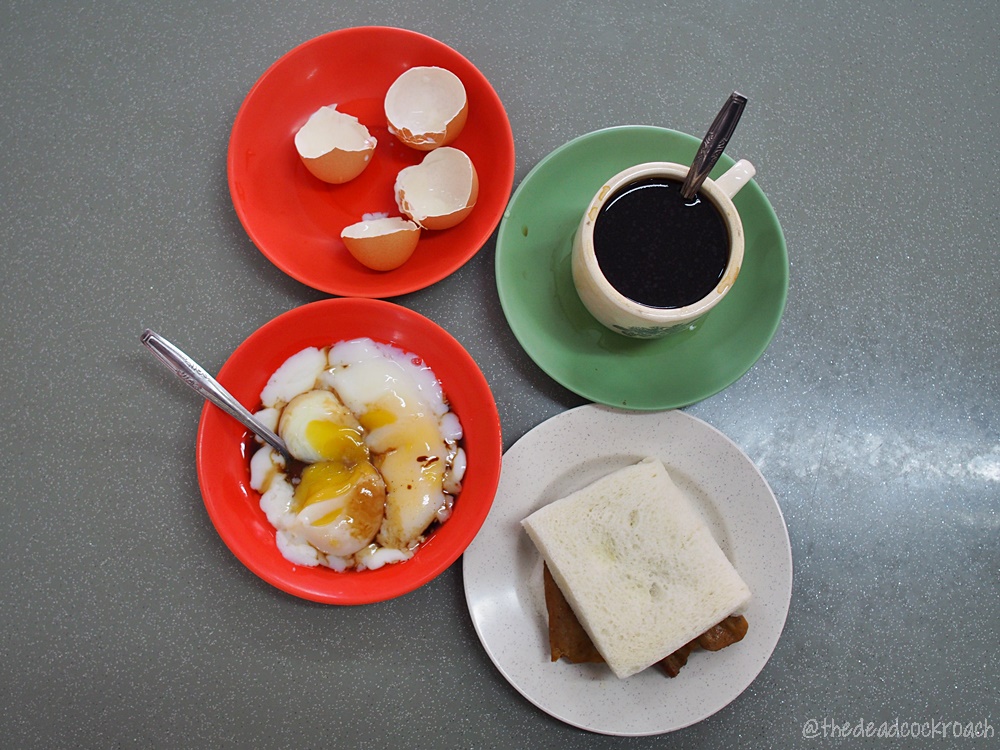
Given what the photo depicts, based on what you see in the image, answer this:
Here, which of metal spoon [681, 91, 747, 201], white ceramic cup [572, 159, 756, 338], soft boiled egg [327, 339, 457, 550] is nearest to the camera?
metal spoon [681, 91, 747, 201]

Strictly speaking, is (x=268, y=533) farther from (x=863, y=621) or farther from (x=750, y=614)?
(x=863, y=621)

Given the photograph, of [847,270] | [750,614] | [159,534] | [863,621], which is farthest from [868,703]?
[159,534]

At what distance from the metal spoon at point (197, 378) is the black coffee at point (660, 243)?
495 mm

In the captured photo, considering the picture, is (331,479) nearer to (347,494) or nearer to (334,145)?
(347,494)

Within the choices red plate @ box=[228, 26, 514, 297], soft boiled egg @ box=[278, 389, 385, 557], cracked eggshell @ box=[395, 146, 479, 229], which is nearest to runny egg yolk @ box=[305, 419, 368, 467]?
soft boiled egg @ box=[278, 389, 385, 557]

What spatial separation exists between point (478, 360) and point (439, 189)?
25 cm

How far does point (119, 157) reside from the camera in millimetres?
1109

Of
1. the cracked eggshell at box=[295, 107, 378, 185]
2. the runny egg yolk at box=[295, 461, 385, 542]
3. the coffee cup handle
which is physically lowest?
the runny egg yolk at box=[295, 461, 385, 542]

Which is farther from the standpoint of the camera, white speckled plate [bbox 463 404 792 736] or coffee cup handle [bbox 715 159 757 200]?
white speckled plate [bbox 463 404 792 736]

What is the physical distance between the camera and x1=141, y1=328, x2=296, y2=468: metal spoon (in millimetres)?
901

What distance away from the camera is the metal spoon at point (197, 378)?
0.90 m

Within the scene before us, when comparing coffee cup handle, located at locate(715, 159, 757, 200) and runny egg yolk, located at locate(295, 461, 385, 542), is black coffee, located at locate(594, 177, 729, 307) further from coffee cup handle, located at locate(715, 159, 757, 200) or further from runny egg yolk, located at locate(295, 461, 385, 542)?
runny egg yolk, located at locate(295, 461, 385, 542)

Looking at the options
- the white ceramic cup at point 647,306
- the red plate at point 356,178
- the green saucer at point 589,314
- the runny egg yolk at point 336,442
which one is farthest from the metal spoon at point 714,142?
the runny egg yolk at point 336,442

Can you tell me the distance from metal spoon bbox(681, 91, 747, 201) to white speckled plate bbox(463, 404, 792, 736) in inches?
12.7
